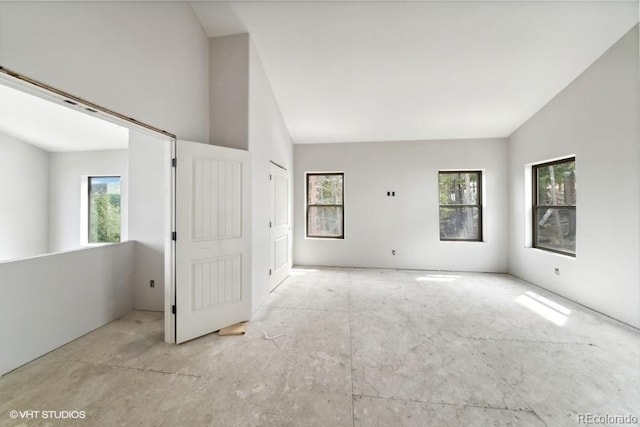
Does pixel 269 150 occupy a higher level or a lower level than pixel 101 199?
higher

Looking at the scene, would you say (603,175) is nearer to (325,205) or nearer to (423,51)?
(423,51)

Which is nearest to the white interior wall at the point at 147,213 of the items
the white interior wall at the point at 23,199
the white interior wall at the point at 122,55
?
the white interior wall at the point at 122,55

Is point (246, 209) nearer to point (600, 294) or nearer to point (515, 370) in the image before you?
point (515, 370)

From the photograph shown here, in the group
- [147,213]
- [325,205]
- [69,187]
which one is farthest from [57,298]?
[325,205]

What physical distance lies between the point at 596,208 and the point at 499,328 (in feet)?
6.82

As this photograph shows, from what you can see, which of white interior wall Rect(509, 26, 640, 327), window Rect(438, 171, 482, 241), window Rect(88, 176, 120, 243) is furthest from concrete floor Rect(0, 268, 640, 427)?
window Rect(88, 176, 120, 243)

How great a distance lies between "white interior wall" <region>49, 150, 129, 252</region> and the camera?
4.33 meters

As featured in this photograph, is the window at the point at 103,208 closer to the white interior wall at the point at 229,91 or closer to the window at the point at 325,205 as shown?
the white interior wall at the point at 229,91

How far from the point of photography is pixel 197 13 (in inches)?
98.8

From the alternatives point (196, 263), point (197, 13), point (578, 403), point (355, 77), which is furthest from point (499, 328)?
point (197, 13)

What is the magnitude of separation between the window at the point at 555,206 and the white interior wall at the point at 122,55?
5268mm

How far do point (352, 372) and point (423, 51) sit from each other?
12.0 feet

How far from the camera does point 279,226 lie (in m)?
3.94

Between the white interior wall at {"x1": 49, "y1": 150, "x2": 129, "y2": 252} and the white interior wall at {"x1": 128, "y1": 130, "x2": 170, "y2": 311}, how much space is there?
2018mm
